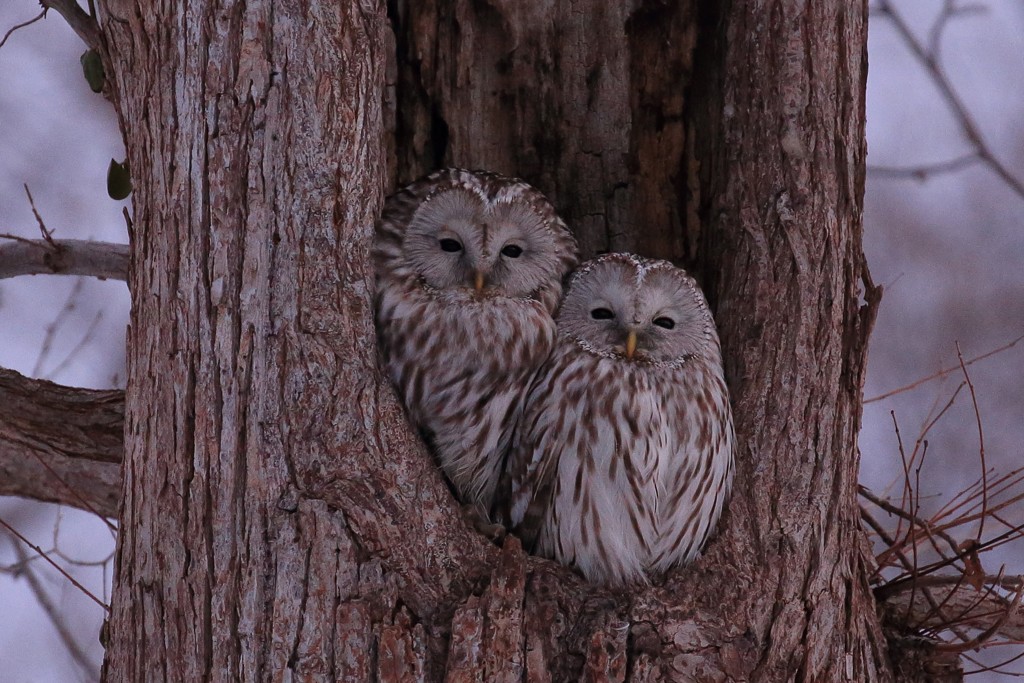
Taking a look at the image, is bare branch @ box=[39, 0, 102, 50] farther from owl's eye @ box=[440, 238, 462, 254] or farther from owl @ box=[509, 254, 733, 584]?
owl @ box=[509, 254, 733, 584]

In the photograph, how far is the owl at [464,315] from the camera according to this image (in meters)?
2.90

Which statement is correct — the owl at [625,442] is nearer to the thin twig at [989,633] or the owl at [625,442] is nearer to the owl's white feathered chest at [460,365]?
the owl's white feathered chest at [460,365]

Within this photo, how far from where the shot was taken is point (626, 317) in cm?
305

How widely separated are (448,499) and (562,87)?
5.35 ft

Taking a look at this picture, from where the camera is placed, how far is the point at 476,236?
9.66ft

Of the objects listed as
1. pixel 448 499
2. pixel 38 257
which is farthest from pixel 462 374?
pixel 38 257

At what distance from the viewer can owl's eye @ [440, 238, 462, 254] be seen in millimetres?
2995

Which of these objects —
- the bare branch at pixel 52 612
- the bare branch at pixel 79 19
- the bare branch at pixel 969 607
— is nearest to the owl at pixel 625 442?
the bare branch at pixel 969 607

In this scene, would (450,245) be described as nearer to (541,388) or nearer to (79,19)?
(541,388)

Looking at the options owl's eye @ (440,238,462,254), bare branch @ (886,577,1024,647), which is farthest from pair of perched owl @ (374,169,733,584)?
bare branch @ (886,577,1024,647)

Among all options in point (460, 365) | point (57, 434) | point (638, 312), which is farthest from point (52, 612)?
point (638, 312)

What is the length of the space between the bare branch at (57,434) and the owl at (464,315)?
93 centimetres

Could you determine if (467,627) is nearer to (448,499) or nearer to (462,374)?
(448,499)

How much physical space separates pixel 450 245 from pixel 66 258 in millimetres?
1273
